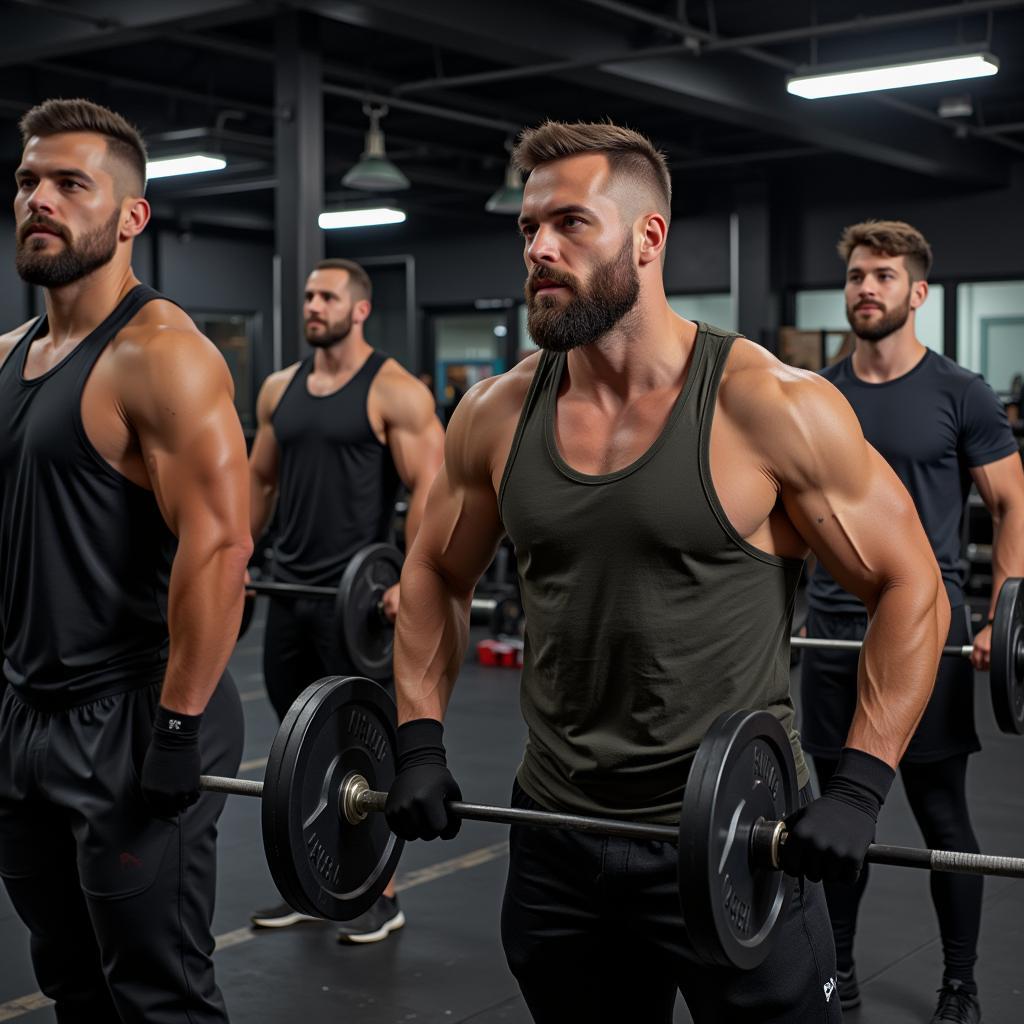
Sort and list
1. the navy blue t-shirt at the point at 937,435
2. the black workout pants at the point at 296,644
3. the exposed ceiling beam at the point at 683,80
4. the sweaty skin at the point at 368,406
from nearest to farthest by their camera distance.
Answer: the navy blue t-shirt at the point at 937,435
the black workout pants at the point at 296,644
the sweaty skin at the point at 368,406
the exposed ceiling beam at the point at 683,80

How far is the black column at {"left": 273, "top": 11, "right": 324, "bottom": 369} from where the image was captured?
5977 millimetres

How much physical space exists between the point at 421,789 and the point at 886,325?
1.55 meters

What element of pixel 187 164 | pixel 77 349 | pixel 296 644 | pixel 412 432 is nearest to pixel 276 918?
pixel 296 644

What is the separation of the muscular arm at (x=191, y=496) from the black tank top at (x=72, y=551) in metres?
0.07

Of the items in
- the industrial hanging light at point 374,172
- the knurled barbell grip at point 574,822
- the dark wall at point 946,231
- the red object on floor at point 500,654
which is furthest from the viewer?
the dark wall at point 946,231

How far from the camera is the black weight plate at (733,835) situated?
4.28ft

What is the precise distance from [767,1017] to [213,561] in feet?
2.79

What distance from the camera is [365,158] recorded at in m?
7.02

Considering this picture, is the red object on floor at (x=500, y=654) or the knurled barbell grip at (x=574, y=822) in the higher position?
the knurled barbell grip at (x=574, y=822)

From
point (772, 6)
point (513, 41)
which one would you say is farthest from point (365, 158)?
point (772, 6)

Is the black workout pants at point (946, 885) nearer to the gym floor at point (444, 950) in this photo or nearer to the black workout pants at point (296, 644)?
the gym floor at point (444, 950)

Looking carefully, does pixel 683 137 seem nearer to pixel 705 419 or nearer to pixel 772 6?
pixel 772 6

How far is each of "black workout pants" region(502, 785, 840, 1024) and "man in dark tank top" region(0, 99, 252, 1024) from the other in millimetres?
464

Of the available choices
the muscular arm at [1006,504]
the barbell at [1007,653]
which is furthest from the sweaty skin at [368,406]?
the muscular arm at [1006,504]
